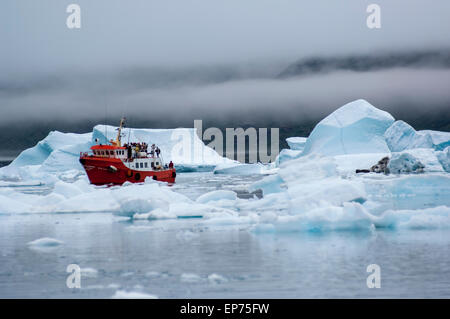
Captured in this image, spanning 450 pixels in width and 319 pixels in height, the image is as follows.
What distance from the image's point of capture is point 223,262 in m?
6.01

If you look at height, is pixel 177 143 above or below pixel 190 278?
above

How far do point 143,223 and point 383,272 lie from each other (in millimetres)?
5204

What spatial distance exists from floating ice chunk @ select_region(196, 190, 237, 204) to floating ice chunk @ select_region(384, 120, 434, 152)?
17.3 meters

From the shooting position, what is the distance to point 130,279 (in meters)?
5.27

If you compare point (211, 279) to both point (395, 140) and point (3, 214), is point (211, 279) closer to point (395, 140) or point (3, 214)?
point (3, 214)

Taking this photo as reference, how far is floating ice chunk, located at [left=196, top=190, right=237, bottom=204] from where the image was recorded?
38.4ft

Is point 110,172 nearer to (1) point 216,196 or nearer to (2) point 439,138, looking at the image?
(1) point 216,196

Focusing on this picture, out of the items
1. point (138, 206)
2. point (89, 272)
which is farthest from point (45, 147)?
point (89, 272)

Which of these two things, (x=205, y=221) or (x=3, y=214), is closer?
(x=205, y=221)

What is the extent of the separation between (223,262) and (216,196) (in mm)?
5859

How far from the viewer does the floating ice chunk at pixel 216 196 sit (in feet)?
38.4

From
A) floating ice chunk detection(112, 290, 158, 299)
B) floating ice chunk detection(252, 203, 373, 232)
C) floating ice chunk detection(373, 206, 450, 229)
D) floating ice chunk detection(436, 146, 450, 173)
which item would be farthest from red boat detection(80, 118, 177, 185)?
floating ice chunk detection(112, 290, 158, 299)

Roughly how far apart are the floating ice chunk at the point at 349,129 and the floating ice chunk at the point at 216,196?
16.2m
